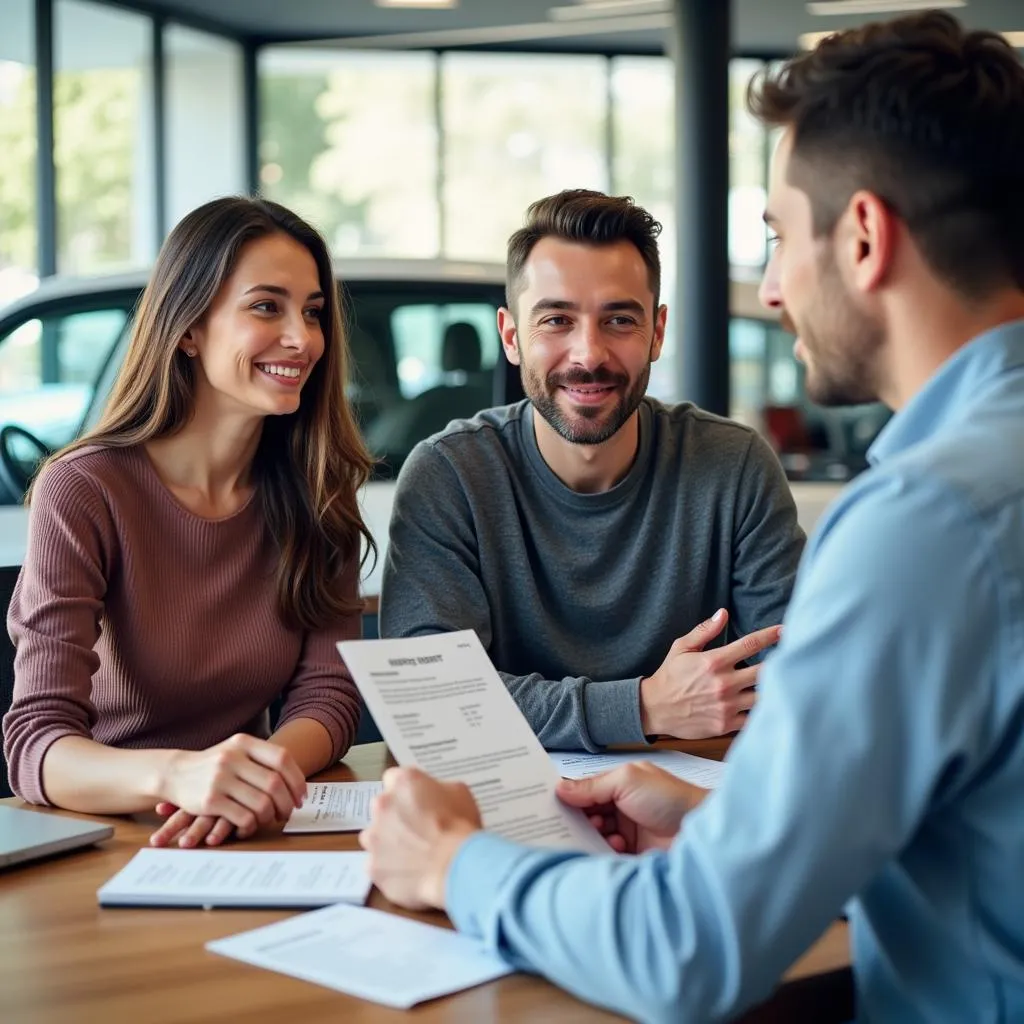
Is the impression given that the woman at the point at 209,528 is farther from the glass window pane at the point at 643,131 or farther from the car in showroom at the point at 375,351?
the glass window pane at the point at 643,131

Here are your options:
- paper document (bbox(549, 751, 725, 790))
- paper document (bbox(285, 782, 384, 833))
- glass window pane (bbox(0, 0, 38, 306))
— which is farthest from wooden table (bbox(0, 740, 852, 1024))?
glass window pane (bbox(0, 0, 38, 306))

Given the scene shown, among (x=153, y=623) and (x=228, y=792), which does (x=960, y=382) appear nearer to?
(x=228, y=792)

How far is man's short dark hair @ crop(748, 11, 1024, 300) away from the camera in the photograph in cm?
115

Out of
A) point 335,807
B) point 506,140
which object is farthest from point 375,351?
point 506,140

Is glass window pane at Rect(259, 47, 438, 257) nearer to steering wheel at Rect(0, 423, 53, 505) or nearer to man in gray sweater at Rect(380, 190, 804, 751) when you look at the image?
steering wheel at Rect(0, 423, 53, 505)

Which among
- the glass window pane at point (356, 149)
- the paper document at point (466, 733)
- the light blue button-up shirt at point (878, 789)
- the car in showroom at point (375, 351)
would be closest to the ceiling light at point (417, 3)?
the glass window pane at point (356, 149)

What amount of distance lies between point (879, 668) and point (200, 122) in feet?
30.9

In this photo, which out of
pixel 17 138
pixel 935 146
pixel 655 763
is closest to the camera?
pixel 935 146

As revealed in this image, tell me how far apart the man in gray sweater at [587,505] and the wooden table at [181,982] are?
2.92ft

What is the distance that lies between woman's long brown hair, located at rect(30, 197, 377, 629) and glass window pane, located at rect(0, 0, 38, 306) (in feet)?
19.1

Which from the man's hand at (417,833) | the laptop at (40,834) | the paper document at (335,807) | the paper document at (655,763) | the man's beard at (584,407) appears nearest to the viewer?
the man's hand at (417,833)

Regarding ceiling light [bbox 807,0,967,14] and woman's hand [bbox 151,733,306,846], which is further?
ceiling light [bbox 807,0,967,14]

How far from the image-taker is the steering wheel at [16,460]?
374 cm

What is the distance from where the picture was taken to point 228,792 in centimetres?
163
